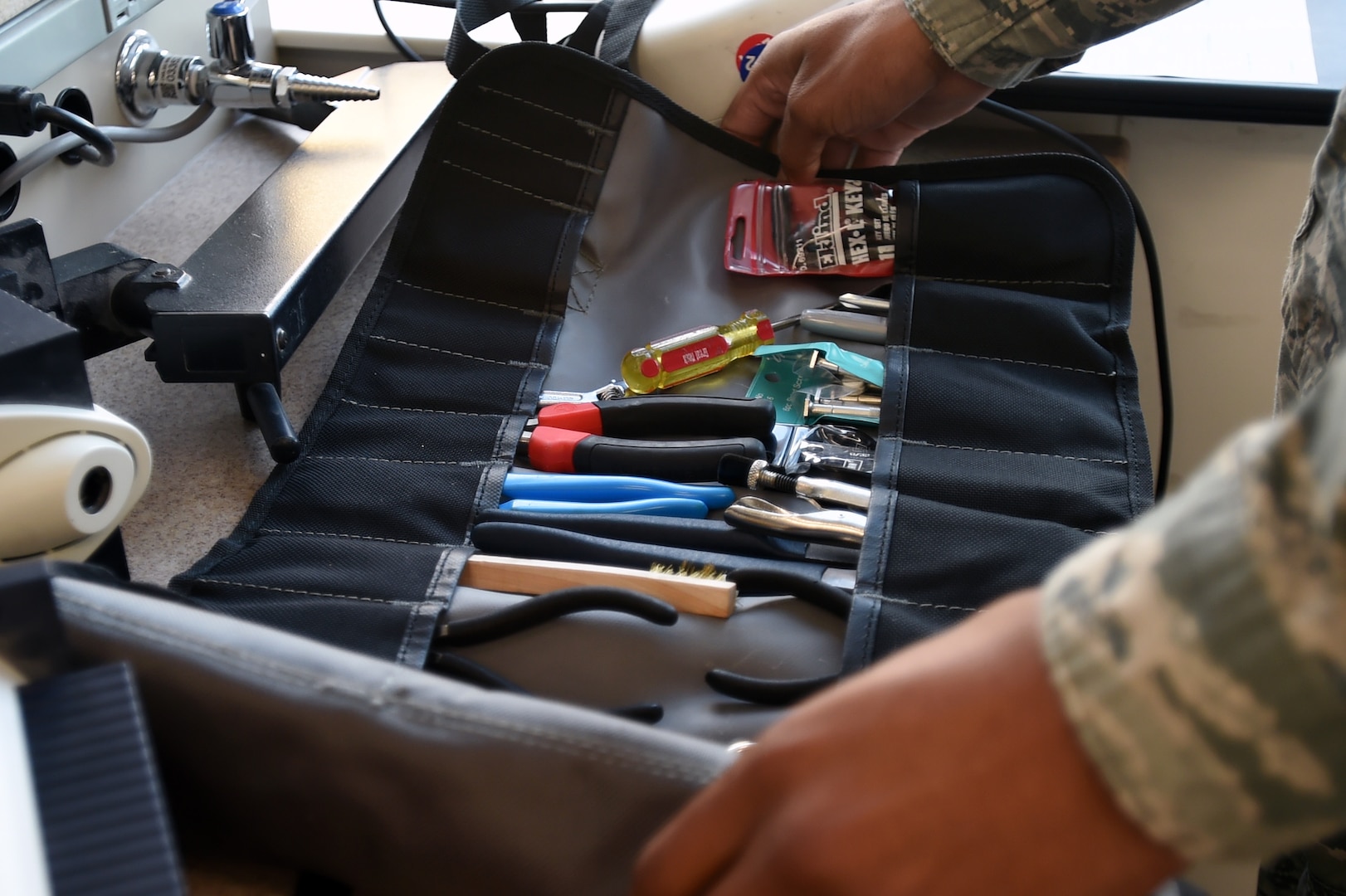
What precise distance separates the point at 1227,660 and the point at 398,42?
0.95 meters

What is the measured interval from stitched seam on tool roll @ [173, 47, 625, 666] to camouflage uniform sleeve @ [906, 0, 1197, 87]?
0.23 metres

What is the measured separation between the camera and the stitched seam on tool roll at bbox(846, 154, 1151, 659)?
0.55 metres

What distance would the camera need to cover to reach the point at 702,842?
28 centimetres

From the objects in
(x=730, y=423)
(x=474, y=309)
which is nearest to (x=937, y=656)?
(x=730, y=423)

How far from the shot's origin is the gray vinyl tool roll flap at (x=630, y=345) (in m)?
0.55

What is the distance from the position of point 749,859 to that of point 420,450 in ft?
1.35

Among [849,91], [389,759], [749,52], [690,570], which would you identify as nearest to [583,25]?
[749,52]

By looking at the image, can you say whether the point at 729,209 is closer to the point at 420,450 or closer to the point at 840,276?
the point at 840,276

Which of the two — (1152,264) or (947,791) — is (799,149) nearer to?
(1152,264)

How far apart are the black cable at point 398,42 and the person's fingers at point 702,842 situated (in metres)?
0.87

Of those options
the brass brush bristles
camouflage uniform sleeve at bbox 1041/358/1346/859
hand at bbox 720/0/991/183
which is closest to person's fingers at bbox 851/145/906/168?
hand at bbox 720/0/991/183

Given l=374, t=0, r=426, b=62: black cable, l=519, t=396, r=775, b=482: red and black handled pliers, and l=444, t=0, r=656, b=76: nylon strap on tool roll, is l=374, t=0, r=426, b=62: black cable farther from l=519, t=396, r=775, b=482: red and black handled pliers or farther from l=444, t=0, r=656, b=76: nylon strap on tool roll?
l=519, t=396, r=775, b=482: red and black handled pliers

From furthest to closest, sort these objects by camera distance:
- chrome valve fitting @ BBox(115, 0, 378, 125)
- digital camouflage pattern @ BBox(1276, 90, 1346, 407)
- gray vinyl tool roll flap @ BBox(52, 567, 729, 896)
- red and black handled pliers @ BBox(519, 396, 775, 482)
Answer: chrome valve fitting @ BBox(115, 0, 378, 125) → red and black handled pliers @ BBox(519, 396, 775, 482) → digital camouflage pattern @ BBox(1276, 90, 1346, 407) → gray vinyl tool roll flap @ BBox(52, 567, 729, 896)

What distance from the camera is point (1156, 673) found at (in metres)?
0.25
